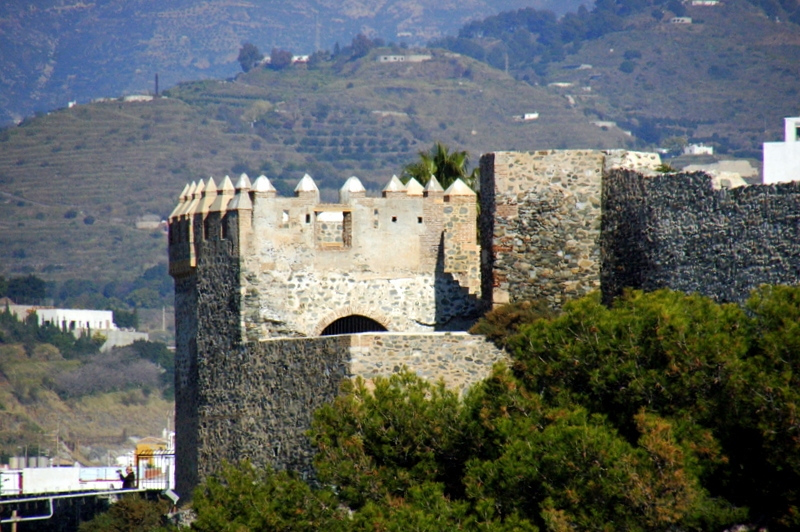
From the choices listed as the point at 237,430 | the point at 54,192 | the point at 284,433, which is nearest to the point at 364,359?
the point at 284,433

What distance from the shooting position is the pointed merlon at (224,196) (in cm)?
2792

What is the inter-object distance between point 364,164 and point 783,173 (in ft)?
498

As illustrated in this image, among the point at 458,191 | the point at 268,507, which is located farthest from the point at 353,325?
the point at 268,507

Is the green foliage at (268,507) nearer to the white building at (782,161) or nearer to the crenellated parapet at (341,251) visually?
the crenellated parapet at (341,251)

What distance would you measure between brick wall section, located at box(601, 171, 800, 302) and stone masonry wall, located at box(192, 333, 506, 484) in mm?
2653

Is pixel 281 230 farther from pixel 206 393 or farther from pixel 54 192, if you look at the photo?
pixel 54 192

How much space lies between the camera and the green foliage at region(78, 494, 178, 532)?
33372 millimetres

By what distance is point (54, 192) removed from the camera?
16275cm

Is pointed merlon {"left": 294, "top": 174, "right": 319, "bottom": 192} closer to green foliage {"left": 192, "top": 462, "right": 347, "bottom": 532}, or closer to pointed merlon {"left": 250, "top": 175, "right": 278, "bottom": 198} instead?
pointed merlon {"left": 250, "top": 175, "right": 278, "bottom": 198}

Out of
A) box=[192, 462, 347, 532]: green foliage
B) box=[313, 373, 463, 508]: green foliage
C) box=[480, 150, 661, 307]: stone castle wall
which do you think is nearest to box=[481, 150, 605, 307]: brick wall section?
box=[480, 150, 661, 307]: stone castle wall

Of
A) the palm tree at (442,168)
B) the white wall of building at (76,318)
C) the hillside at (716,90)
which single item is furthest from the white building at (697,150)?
the palm tree at (442,168)

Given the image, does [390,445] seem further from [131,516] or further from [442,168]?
[131,516]

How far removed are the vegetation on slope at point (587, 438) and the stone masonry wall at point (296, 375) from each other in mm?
1918

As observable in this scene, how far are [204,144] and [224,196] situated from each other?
148667mm
